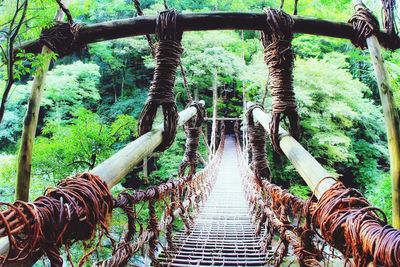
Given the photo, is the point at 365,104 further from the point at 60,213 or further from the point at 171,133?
the point at 60,213

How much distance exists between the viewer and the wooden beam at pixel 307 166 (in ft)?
2.53

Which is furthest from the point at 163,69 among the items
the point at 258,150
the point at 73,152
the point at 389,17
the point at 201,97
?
the point at 201,97

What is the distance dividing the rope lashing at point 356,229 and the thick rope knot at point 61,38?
116 cm

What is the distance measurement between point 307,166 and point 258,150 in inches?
46.2

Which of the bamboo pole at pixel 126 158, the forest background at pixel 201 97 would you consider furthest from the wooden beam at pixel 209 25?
the forest background at pixel 201 97

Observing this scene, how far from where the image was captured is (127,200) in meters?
0.88

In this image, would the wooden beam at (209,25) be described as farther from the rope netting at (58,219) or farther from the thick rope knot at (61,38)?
the rope netting at (58,219)

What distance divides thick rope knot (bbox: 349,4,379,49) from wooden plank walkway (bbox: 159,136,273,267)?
1.25 meters

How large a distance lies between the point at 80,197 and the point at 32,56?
56.4 inches

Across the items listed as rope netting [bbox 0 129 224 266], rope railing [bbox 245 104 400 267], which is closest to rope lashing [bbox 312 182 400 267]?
rope railing [bbox 245 104 400 267]

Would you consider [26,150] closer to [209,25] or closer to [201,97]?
[209,25]

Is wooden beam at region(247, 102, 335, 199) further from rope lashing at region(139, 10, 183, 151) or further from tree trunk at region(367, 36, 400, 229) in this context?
tree trunk at region(367, 36, 400, 229)

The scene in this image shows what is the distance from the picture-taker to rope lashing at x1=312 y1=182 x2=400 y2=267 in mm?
458

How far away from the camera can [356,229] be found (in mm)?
527
